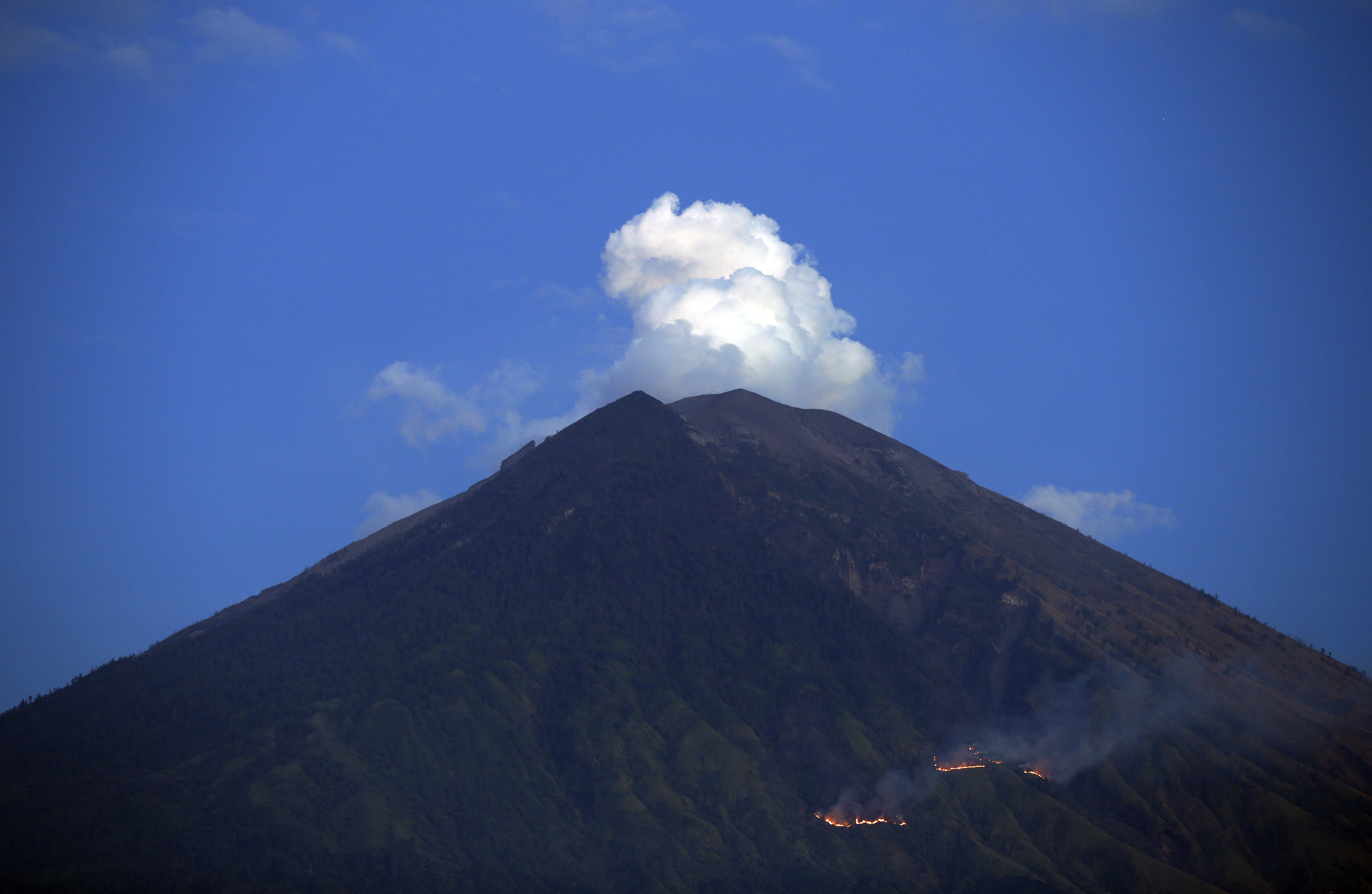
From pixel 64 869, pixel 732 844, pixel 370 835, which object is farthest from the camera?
pixel 732 844

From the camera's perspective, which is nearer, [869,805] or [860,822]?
[860,822]

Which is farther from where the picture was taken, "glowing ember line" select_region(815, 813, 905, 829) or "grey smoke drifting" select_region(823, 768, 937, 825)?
"grey smoke drifting" select_region(823, 768, 937, 825)

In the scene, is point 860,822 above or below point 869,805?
below

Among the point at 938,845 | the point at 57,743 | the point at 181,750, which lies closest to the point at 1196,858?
the point at 938,845

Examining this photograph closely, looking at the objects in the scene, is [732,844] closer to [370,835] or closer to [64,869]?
[370,835]

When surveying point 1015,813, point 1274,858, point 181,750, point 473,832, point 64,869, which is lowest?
point 1274,858

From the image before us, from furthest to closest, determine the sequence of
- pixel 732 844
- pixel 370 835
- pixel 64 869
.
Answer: pixel 732 844, pixel 370 835, pixel 64 869

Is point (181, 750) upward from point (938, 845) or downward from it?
upward

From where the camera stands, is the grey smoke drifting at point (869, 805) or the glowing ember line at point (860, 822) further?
the grey smoke drifting at point (869, 805)

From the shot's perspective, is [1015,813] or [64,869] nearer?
[64,869]
